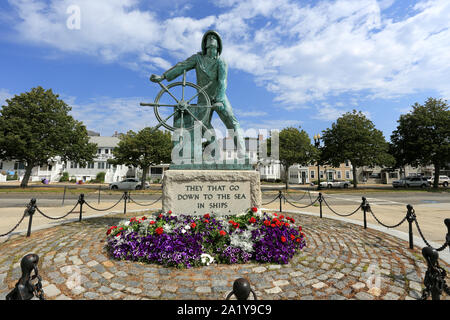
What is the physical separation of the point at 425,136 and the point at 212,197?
37558 millimetres

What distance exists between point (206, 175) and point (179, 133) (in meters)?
1.56

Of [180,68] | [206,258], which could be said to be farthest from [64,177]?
[206,258]

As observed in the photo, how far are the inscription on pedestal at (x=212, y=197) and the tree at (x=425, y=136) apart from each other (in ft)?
114

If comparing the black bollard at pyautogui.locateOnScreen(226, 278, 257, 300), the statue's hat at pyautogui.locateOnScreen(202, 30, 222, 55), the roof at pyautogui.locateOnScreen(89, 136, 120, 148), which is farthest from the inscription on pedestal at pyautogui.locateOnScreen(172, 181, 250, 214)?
the roof at pyautogui.locateOnScreen(89, 136, 120, 148)

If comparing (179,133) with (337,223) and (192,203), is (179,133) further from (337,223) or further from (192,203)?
(337,223)

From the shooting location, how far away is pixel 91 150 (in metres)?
26.7

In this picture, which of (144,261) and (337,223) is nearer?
(144,261)

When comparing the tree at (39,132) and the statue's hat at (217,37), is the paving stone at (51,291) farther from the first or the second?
the tree at (39,132)

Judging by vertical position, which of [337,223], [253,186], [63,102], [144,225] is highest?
[63,102]

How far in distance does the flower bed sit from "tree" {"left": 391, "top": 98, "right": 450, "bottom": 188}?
35043 millimetres

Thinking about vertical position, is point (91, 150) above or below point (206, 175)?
above

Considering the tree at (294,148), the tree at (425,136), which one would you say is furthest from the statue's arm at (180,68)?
the tree at (425,136)

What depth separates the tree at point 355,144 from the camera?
27047mm
